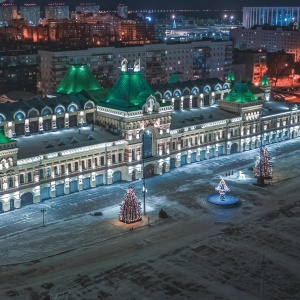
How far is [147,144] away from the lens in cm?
9219

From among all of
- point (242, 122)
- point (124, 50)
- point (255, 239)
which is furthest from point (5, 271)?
point (124, 50)

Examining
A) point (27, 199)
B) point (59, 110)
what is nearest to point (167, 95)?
point (59, 110)

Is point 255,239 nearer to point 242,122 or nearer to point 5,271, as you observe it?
point 5,271

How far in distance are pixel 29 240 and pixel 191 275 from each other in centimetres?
2003

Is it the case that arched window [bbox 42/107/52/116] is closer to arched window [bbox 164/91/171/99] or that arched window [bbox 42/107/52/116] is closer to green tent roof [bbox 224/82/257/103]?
arched window [bbox 164/91/171/99]

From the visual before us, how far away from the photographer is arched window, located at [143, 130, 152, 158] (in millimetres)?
91688

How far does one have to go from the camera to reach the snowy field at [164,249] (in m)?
55.0

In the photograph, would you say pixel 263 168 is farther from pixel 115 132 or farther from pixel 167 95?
pixel 167 95

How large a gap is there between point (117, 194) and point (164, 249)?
815 inches

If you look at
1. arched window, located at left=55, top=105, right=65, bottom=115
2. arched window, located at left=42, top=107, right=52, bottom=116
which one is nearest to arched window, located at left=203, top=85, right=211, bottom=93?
arched window, located at left=55, top=105, right=65, bottom=115

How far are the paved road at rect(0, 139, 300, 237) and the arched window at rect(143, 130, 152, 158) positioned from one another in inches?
152

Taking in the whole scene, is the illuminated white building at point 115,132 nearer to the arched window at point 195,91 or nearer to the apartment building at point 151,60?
the arched window at point 195,91

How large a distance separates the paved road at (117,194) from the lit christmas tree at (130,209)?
5.75 meters

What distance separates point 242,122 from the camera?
10712 centimetres
